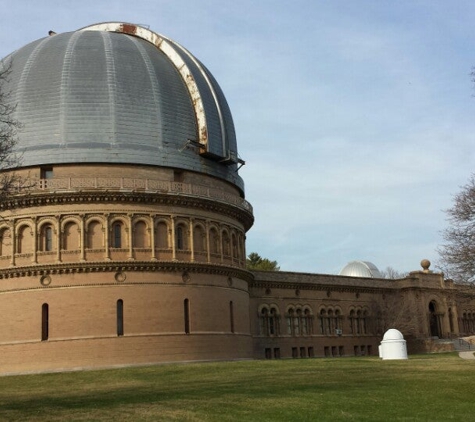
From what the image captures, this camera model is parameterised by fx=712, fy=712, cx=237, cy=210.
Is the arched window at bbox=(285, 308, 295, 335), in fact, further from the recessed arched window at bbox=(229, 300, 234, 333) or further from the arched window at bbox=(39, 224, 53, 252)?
the arched window at bbox=(39, 224, 53, 252)

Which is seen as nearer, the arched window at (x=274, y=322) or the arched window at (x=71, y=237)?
the arched window at (x=71, y=237)

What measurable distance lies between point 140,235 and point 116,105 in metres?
7.74

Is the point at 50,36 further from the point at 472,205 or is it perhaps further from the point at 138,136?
the point at 472,205

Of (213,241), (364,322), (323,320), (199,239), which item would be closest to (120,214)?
(199,239)

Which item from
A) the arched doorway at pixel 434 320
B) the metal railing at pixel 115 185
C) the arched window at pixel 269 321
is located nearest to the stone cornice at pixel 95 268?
the metal railing at pixel 115 185

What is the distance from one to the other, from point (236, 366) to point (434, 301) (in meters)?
38.6

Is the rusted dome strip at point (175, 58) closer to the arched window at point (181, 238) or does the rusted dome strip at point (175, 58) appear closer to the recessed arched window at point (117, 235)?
the arched window at point (181, 238)

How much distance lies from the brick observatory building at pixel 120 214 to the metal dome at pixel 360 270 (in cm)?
3542

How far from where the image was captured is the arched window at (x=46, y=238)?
128ft

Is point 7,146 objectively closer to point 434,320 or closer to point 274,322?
point 274,322

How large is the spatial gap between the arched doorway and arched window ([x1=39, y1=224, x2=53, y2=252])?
3974 centimetres

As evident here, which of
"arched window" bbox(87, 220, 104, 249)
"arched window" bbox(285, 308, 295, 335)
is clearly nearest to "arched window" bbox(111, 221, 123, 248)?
"arched window" bbox(87, 220, 104, 249)

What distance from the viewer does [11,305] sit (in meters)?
38.6

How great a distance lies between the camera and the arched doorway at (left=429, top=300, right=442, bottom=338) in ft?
217
